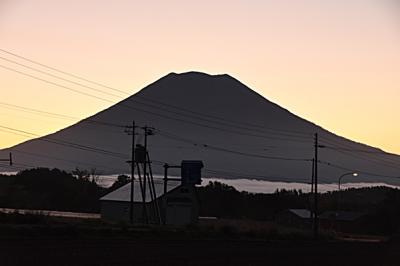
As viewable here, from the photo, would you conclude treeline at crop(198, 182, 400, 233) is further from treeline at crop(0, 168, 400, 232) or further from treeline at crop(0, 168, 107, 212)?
treeline at crop(0, 168, 107, 212)

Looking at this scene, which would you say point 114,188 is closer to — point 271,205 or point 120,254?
point 271,205

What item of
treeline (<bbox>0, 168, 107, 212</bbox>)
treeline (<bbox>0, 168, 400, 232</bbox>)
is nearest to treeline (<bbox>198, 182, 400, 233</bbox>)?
treeline (<bbox>0, 168, 400, 232</bbox>)

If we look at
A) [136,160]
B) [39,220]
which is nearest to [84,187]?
[136,160]

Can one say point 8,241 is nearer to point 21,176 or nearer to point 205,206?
point 21,176

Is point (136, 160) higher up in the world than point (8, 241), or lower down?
higher up

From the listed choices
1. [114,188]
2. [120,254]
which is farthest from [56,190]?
[120,254]

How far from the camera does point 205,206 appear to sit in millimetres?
109000

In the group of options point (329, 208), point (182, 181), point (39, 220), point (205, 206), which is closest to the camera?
point (39, 220)

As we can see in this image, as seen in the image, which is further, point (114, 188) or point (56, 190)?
point (114, 188)

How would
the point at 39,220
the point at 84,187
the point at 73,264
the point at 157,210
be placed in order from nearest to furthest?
the point at 73,264, the point at 39,220, the point at 157,210, the point at 84,187

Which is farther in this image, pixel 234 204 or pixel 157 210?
pixel 234 204

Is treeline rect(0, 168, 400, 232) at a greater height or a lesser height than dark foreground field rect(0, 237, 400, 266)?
greater

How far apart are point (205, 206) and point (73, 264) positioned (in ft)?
288

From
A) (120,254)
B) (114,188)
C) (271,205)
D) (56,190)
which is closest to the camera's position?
(120,254)
